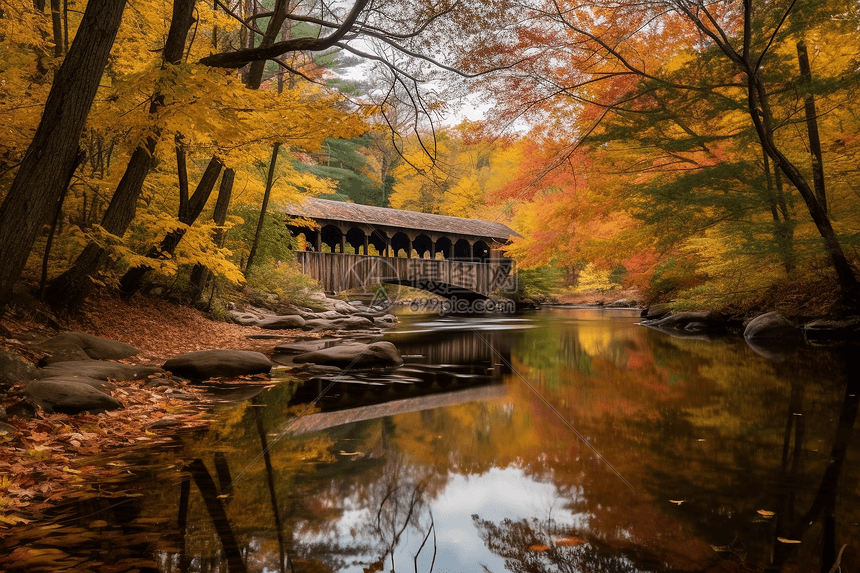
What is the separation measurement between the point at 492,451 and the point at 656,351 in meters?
Result: 6.88

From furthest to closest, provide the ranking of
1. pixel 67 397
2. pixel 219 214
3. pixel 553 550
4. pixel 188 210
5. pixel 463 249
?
pixel 463 249, pixel 219 214, pixel 188 210, pixel 67 397, pixel 553 550

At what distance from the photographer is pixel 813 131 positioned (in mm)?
10352

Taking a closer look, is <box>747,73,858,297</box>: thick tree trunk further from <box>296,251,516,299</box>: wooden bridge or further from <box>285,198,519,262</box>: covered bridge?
<box>296,251,516,299</box>: wooden bridge

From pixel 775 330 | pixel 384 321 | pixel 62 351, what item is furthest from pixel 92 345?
pixel 384 321

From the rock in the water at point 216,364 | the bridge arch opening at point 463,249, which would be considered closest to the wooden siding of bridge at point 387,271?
the bridge arch opening at point 463,249

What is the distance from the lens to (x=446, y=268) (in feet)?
86.2

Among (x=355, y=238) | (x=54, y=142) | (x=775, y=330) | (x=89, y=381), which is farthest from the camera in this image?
(x=355, y=238)

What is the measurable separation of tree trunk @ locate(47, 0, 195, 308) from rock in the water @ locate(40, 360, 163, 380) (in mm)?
2572

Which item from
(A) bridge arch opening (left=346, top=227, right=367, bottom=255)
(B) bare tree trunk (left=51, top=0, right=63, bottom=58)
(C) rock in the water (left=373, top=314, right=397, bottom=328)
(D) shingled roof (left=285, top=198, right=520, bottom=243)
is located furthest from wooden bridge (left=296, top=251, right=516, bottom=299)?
(B) bare tree trunk (left=51, top=0, right=63, bottom=58)

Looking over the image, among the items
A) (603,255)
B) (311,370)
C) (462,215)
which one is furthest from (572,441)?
(462,215)

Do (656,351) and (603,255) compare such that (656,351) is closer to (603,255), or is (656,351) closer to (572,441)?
(603,255)

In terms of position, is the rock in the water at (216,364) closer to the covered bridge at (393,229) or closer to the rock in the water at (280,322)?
the rock in the water at (280,322)

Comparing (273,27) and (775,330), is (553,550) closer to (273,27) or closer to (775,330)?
(273,27)

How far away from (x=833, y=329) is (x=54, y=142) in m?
12.4
